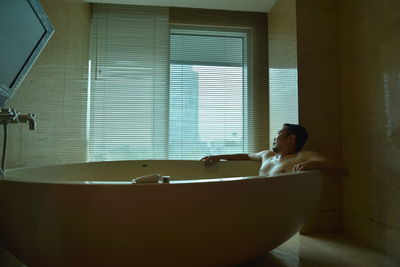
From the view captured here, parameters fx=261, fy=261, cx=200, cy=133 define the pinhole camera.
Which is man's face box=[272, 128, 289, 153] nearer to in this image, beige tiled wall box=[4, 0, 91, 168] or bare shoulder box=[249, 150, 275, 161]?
bare shoulder box=[249, 150, 275, 161]

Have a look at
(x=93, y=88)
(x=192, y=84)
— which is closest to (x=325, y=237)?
(x=192, y=84)

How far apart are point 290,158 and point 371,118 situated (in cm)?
57

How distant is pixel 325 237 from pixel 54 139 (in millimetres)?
2021

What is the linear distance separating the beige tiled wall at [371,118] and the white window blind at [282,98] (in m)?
0.34

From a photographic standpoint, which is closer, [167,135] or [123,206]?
[123,206]

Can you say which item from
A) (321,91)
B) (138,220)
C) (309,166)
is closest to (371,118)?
(321,91)

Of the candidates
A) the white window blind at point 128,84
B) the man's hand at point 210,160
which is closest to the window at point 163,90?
the white window blind at point 128,84

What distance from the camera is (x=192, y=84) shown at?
2557 millimetres

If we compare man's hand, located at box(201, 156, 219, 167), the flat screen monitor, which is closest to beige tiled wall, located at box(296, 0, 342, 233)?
man's hand, located at box(201, 156, 219, 167)

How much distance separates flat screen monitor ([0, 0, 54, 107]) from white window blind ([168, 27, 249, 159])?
4.14ft

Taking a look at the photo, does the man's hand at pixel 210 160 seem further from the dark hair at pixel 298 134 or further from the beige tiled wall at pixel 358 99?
the beige tiled wall at pixel 358 99

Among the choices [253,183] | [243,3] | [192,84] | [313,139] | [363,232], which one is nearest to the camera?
[253,183]

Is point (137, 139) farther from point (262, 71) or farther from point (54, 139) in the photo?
point (262, 71)

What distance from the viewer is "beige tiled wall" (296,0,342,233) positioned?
186cm
